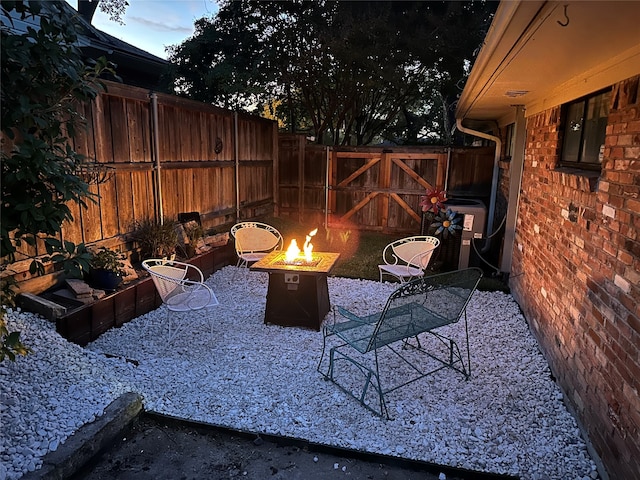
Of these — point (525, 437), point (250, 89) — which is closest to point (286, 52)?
point (250, 89)

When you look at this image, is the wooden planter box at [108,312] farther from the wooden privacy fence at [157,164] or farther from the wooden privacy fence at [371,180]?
the wooden privacy fence at [371,180]

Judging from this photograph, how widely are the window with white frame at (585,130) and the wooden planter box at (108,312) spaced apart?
4.20 metres

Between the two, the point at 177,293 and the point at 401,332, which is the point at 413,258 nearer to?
the point at 401,332

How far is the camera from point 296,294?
13.9ft

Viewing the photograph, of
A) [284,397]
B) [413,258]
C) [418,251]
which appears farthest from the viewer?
[418,251]

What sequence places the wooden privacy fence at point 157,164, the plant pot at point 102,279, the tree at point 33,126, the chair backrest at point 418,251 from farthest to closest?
the chair backrest at point 418,251
the wooden privacy fence at point 157,164
the plant pot at point 102,279
the tree at point 33,126

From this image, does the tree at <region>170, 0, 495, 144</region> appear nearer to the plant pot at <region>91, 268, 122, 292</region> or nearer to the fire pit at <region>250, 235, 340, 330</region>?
the fire pit at <region>250, 235, 340, 330</region>

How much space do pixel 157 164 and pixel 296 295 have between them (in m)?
2.38

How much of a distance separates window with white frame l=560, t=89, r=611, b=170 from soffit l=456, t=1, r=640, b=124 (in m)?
0.13

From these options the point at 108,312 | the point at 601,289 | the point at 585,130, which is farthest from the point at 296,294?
the point at 585,130

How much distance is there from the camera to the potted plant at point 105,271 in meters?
3.95

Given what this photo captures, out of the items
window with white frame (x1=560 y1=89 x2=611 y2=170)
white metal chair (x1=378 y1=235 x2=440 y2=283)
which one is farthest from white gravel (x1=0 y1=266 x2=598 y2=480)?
window with white frame (x1=560 y1=89 x2=611 y2=170)

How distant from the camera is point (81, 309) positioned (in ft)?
11.8

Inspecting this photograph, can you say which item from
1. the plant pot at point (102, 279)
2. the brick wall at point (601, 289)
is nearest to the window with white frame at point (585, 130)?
the brick wall at point (601, 289)
